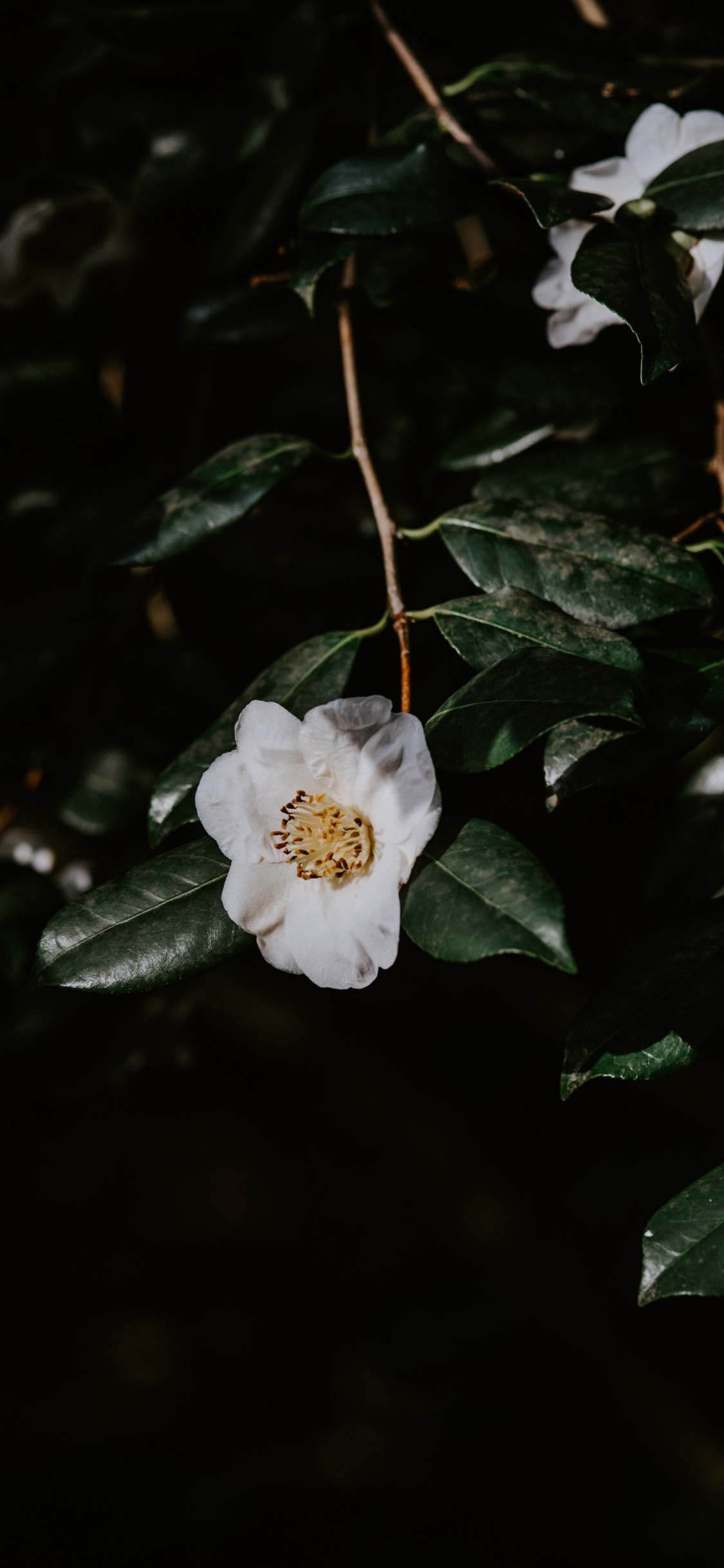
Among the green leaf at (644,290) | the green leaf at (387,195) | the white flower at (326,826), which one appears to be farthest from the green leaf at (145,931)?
the green leaf at (387,195)

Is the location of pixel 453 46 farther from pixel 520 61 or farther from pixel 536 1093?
pixel 536 1093

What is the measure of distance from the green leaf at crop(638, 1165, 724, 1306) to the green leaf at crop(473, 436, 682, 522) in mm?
551

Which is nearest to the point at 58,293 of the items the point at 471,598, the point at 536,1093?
the point at 471,598

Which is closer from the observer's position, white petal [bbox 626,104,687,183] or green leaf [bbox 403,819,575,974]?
green leaf [bbox 403,819,575,974]

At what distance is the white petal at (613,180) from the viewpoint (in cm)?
76

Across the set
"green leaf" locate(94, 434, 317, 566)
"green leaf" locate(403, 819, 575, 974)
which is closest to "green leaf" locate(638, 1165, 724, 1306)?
"green leaf" locate(403, 819, 575, 974)

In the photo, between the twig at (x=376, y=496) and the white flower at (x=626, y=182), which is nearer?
the twig at (x=376, y=496)

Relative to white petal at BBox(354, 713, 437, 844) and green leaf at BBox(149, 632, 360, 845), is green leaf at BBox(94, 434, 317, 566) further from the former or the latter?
white petal at BBox(354, 713, 437, 844)

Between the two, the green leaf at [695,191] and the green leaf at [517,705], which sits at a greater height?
the green leaf at [695,191]

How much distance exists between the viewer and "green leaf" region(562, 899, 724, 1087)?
565 millimetres

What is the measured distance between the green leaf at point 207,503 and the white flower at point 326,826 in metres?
0.27

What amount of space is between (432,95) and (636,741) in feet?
2.31

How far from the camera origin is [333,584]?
1119 mm

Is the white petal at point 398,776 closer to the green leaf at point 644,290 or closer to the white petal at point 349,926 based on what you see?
the white petal at point 349,926
